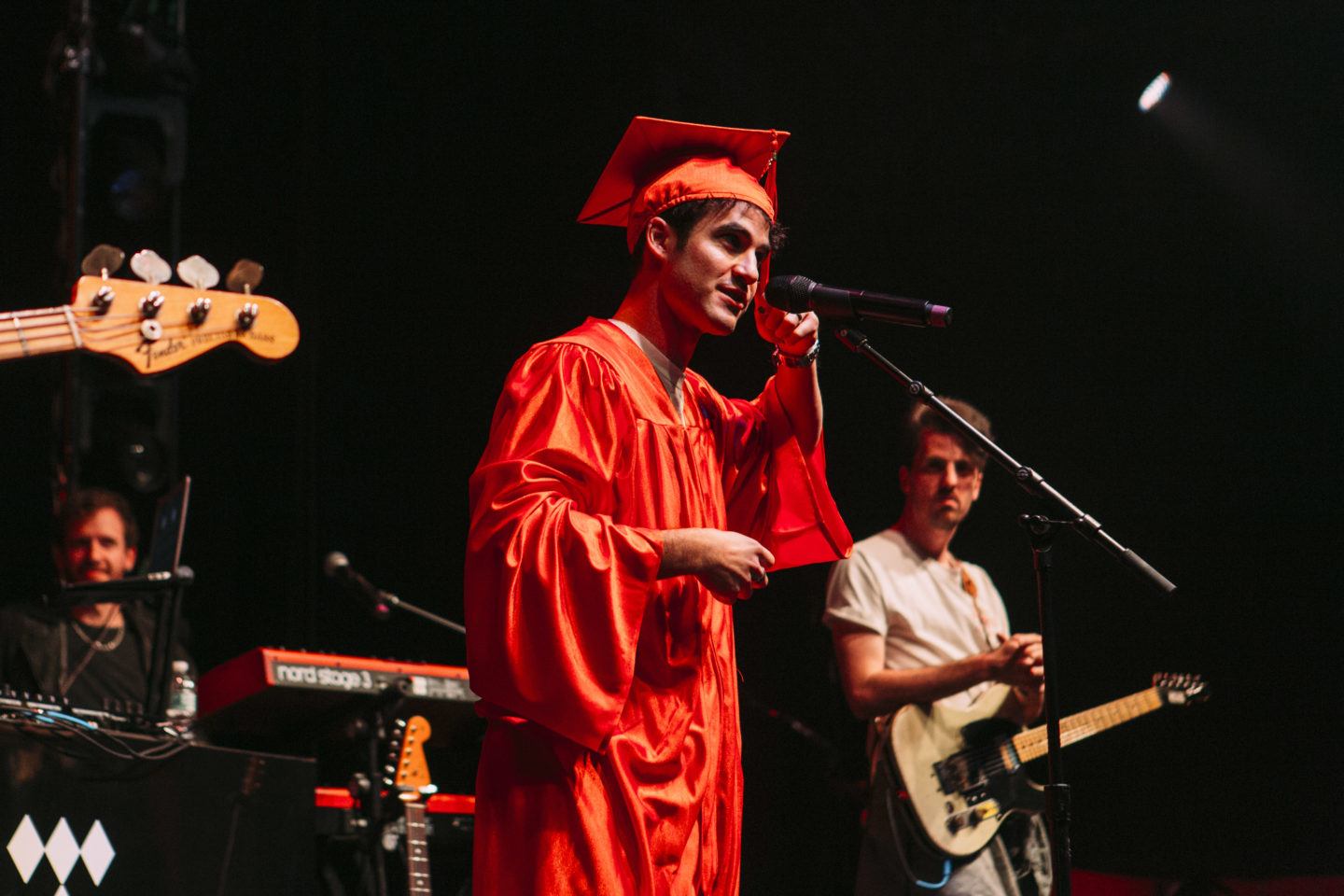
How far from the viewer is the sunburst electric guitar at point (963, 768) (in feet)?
12.7

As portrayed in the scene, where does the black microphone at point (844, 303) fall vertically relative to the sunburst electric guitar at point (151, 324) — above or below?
below

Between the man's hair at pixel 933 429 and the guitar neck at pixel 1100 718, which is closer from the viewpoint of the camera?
the guitar neck at pixel 1100 718

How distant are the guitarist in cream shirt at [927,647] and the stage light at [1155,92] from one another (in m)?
1.60

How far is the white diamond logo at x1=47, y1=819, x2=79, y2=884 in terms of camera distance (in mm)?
3035

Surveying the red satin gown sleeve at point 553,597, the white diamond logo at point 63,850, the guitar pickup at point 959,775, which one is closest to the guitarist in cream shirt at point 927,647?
the guitar pickup at point 959,775

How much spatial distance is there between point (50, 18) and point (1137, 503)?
4.67m

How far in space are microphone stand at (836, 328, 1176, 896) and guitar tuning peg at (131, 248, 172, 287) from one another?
2.14 m

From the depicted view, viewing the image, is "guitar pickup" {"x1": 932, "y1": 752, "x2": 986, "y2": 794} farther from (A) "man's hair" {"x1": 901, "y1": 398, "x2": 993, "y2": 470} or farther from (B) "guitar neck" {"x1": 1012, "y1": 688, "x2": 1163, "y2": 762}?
(A) "man's hair" {"x1": 901, "y1": 398, "x2": 993, "y2": 470}

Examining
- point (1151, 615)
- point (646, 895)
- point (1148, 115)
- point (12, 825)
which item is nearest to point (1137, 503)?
point (1151, 615)

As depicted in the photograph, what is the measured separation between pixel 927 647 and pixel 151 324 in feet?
7.84

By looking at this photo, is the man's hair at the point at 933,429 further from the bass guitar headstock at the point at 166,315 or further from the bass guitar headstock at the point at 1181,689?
the bass guitar headstock at the point at 166,315

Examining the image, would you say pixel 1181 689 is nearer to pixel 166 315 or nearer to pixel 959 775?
pixel 959 775

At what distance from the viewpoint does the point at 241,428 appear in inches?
228

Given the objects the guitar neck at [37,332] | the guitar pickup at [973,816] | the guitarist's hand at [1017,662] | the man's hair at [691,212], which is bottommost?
the guitar pickup at [973,816]
